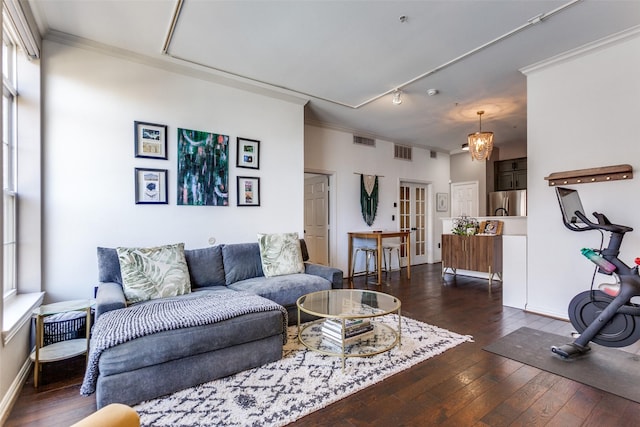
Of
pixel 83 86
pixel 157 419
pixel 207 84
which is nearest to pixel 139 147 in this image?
pixel 83 86

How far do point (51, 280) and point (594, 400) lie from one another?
4.26 m

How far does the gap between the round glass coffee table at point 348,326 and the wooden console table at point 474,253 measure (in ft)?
9.24

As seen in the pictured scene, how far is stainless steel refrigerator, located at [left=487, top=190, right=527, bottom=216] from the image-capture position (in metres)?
6.69

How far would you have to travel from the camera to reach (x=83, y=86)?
295 centimetres

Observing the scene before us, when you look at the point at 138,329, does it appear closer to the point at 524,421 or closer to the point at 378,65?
the point at 524,421

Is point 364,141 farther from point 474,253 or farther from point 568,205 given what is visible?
point 568,205

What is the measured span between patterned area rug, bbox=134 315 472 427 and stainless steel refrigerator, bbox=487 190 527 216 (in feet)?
17.7

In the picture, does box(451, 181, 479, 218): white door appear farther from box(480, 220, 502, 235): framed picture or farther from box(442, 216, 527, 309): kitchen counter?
box(442, 216, 527, 309): kitchen counter

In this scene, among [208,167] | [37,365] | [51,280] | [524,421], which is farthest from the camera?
[208,167]

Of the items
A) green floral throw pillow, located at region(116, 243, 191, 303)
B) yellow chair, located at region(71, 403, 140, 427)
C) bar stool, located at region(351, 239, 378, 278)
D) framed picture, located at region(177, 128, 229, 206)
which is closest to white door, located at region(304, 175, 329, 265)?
bar stool, located at region(351, 239, 378, 278)

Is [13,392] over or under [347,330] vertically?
under

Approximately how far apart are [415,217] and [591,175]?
417 centimetres

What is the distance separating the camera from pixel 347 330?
8.03 feet

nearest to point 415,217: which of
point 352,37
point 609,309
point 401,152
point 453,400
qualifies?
point 401,152
